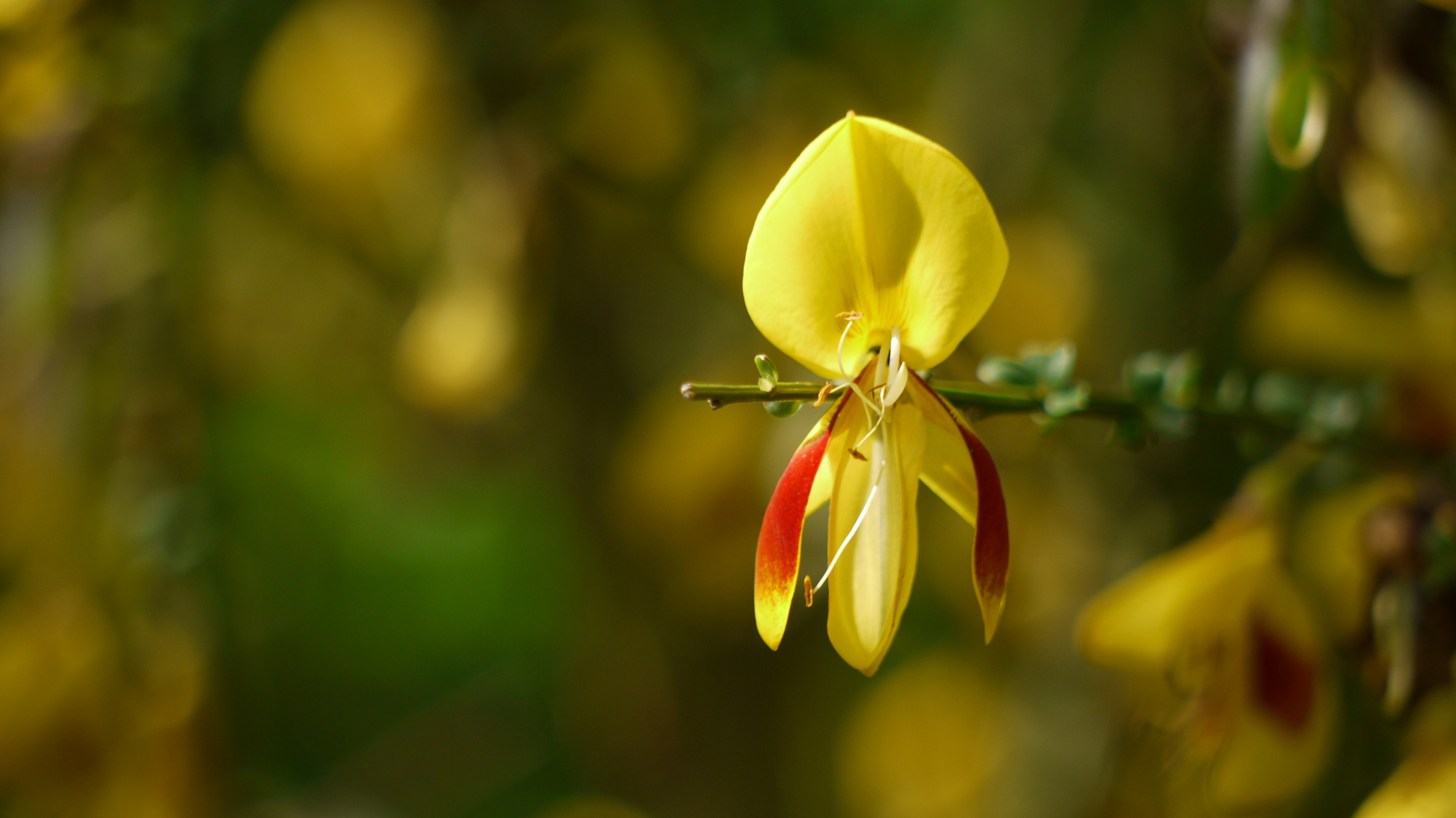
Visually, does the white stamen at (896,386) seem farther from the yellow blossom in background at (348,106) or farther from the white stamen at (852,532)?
the yellow blossom in background at (348,106)

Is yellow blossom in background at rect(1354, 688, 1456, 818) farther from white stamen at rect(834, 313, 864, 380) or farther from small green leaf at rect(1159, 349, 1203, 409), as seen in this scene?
white stamen at rect(834, 313, 864, 380)

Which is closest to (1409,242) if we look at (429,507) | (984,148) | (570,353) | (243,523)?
(984,148)

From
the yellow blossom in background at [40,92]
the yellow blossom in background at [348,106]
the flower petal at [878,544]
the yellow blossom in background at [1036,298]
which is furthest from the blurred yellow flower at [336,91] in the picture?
the flower petal at [878,544]

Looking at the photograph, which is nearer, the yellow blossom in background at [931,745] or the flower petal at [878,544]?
the flower petal at [878,544]

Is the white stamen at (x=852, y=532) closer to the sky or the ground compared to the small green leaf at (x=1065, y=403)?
closer to the ground

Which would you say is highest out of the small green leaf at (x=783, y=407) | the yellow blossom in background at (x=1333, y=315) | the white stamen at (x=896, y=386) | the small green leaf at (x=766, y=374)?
the small green leaf at (x=766, y=374)

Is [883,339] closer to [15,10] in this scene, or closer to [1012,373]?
[1012,373]

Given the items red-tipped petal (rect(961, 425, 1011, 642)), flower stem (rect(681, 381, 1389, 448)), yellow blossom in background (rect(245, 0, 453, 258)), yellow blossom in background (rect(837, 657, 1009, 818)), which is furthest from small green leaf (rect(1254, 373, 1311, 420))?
yellow blossom in background (rect(245, 0, 453, 258))

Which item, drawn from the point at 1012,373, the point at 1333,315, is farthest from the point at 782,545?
the point at 1333,315
